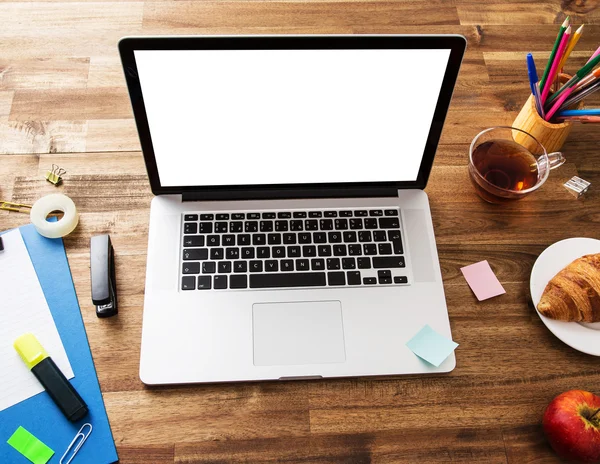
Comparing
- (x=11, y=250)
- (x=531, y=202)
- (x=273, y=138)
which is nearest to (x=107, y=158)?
(x=11, y=250)

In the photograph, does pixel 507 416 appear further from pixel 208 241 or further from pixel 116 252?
pixel 116 252

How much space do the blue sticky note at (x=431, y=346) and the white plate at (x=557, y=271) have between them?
0.17m

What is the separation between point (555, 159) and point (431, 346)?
1.40ft

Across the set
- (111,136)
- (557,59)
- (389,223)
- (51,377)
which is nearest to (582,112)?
(557,59)

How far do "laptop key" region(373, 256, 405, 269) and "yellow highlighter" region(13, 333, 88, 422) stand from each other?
1.61 feet

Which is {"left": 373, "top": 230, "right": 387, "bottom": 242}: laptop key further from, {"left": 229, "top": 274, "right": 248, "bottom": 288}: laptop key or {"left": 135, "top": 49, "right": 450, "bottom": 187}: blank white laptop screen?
{"left": 229, "top": 274, "right": 248, "bottom": 288}: laptop key

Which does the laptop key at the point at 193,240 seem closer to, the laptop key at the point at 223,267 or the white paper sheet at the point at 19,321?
the laptop key at the point at 223,267

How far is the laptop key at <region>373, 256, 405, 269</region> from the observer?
0.89m

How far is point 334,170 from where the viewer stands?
2.94 ft

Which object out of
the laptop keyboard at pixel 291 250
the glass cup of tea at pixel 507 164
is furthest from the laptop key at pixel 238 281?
the glass cup of tea at pixel 507 164

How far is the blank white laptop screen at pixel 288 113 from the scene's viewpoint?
29.3 inches

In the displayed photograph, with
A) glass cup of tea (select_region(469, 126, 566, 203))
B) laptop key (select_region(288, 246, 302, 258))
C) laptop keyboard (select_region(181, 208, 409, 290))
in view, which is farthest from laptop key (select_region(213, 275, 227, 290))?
glass cup of tea (select_region(469, 126, 566, 203))

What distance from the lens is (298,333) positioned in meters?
0.85

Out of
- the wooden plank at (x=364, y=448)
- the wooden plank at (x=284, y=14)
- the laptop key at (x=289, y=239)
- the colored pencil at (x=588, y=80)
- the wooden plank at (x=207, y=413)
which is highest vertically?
the colored pencil at (x=588, y=80)
